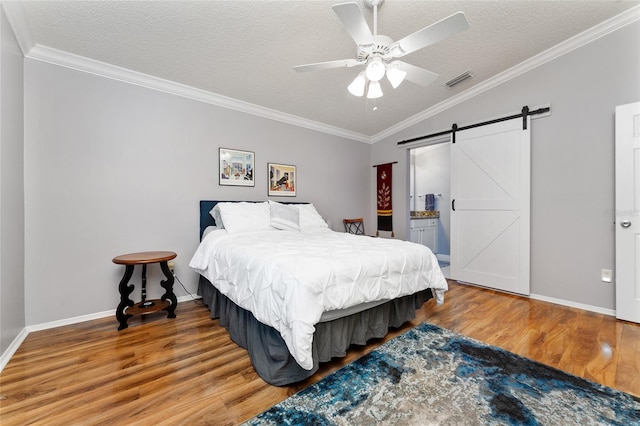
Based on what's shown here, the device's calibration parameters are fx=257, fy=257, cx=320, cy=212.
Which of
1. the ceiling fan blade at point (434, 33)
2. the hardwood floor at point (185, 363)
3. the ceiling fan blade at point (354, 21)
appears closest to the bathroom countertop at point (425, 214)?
the hardwood floor at point (185, 363)

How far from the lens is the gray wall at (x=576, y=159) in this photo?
2598 mm

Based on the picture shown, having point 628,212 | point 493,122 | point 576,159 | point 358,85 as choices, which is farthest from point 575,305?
point 358,85

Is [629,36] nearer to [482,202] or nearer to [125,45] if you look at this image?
[482,202]

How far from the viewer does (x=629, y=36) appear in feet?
8.13

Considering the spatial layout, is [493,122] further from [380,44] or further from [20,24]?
[20,24]

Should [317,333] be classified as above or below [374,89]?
below

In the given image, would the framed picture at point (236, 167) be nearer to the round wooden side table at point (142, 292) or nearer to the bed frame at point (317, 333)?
the round wooden side table at point (142, 292)

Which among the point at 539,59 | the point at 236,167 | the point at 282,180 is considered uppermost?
the point at 539,59

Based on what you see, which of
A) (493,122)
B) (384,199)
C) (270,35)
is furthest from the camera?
(384,199)

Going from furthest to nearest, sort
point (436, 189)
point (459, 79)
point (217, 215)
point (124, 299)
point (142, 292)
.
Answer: point (436, 189)
point (459, 79)
point (217, 215)
point (142, 292)
point (124, 299)

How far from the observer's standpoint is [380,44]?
1.79m

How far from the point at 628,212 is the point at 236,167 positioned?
4256 millimetres

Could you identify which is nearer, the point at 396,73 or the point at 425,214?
the point at 396,73

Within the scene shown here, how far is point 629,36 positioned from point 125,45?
15.6ft
